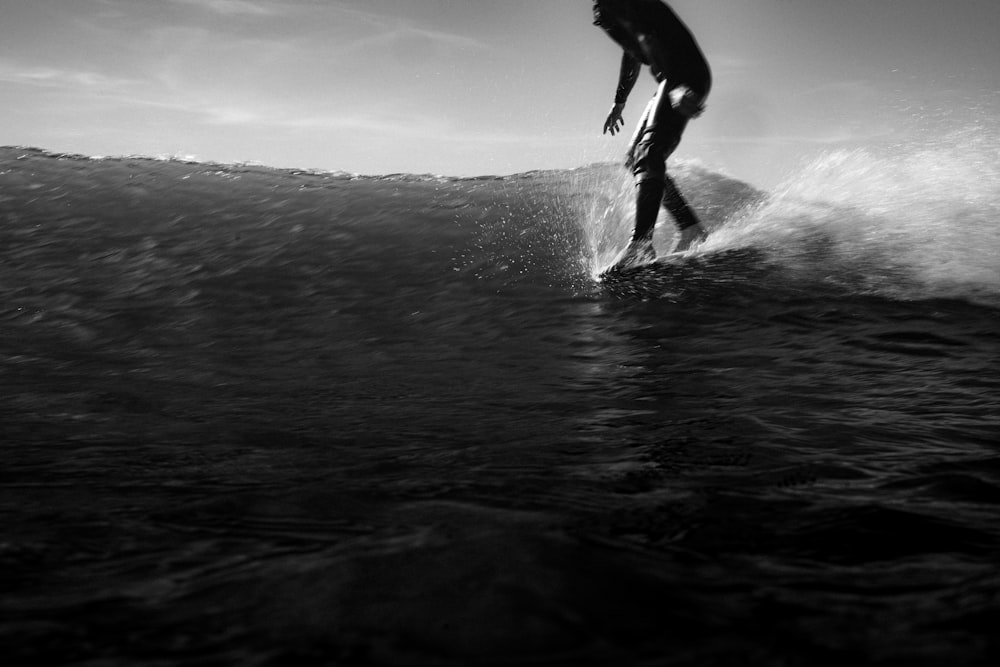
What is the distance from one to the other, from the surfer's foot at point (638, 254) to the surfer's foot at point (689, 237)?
433 mm

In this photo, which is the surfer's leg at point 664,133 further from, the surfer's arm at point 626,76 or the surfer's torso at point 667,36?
the surfer's arm at point 626,76

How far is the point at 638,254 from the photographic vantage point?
6277 millimetres

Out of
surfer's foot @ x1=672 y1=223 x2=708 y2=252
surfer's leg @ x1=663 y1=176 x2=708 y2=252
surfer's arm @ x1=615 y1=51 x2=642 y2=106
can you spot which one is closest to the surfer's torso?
surfer's arm @ x1=615 y1=51 x2=642 y2=106

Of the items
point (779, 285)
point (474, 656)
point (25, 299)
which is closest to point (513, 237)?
point (779, 285)

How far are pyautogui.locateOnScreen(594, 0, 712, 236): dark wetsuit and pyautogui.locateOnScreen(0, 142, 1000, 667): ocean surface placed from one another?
824 millimetres

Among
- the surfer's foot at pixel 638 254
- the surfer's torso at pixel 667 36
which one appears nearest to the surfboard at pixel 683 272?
the surfer's foot at pixel 638 254

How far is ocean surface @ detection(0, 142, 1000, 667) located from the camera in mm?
1226

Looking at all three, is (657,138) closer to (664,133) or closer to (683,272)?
(664,133)

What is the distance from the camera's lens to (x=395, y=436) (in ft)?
8.65

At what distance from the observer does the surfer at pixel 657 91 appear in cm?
589

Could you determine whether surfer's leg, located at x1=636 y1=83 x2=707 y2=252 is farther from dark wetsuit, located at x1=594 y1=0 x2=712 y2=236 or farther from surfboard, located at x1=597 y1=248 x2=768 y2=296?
surfboard, located at x1=597 y1=248 x2=768 y2=296

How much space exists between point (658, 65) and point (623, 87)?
0.65 metres

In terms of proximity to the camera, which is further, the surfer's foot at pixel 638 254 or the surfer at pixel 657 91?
the surfer's foot at pixel 638 254

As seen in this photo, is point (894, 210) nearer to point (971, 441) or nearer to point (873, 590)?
point (971, 441)
